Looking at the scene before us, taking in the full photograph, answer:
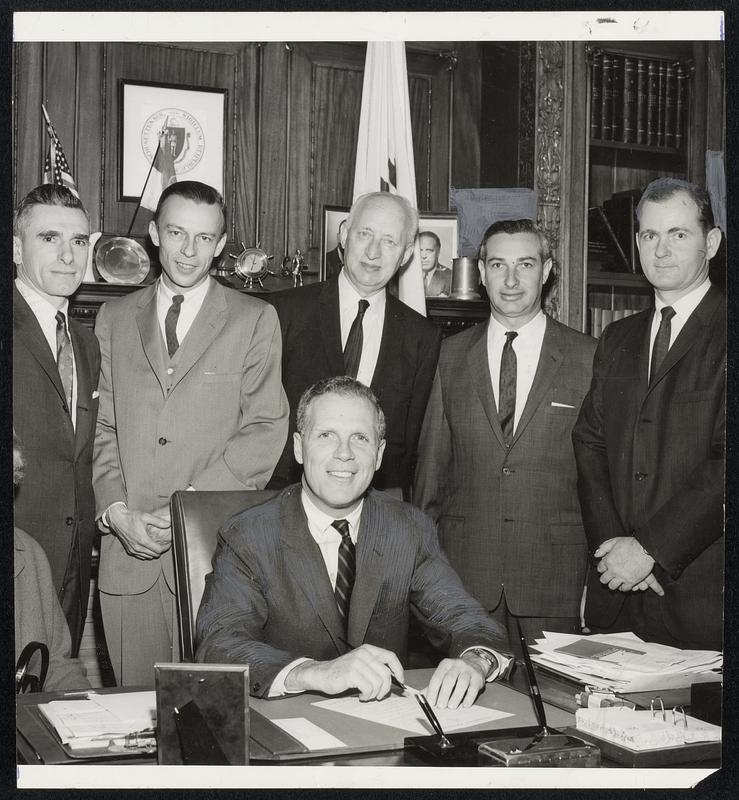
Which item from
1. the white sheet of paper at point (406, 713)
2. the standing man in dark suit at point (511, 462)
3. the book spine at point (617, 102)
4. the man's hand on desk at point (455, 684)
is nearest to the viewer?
the white sheet of paper at point (406, 713)

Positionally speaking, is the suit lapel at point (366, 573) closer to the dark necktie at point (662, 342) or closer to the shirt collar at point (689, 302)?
the dark necktie at point (662, 342)

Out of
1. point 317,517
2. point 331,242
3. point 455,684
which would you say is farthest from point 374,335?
point 455,684

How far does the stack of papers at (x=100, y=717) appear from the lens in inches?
62.7

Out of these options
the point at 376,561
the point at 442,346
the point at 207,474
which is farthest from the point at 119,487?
the point at 442,346

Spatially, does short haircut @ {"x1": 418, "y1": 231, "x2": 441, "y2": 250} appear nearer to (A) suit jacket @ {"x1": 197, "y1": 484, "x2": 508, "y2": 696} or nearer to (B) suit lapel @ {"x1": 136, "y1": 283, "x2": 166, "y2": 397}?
(B) suit lapel @ {"x1": 136, "y1": 283, "x2": 166, "y2": 397}

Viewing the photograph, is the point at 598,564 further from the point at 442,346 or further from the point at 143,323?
the point at 143,323

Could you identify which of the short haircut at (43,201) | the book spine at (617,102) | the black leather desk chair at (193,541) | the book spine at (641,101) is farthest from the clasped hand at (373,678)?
the book spine at (617,102)

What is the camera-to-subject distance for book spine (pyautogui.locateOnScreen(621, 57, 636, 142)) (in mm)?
3079

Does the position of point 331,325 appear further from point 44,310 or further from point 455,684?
point 455,684

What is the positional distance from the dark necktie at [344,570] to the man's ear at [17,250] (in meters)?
1.14

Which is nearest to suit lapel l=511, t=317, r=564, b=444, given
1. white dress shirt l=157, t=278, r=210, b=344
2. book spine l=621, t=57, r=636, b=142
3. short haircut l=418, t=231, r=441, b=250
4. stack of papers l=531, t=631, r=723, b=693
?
short haircut l=418, t=231, r=441, b=250

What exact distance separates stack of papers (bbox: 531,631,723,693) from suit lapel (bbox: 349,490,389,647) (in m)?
0.40

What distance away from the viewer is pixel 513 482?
2863 millimetres

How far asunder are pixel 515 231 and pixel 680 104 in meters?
0.64
